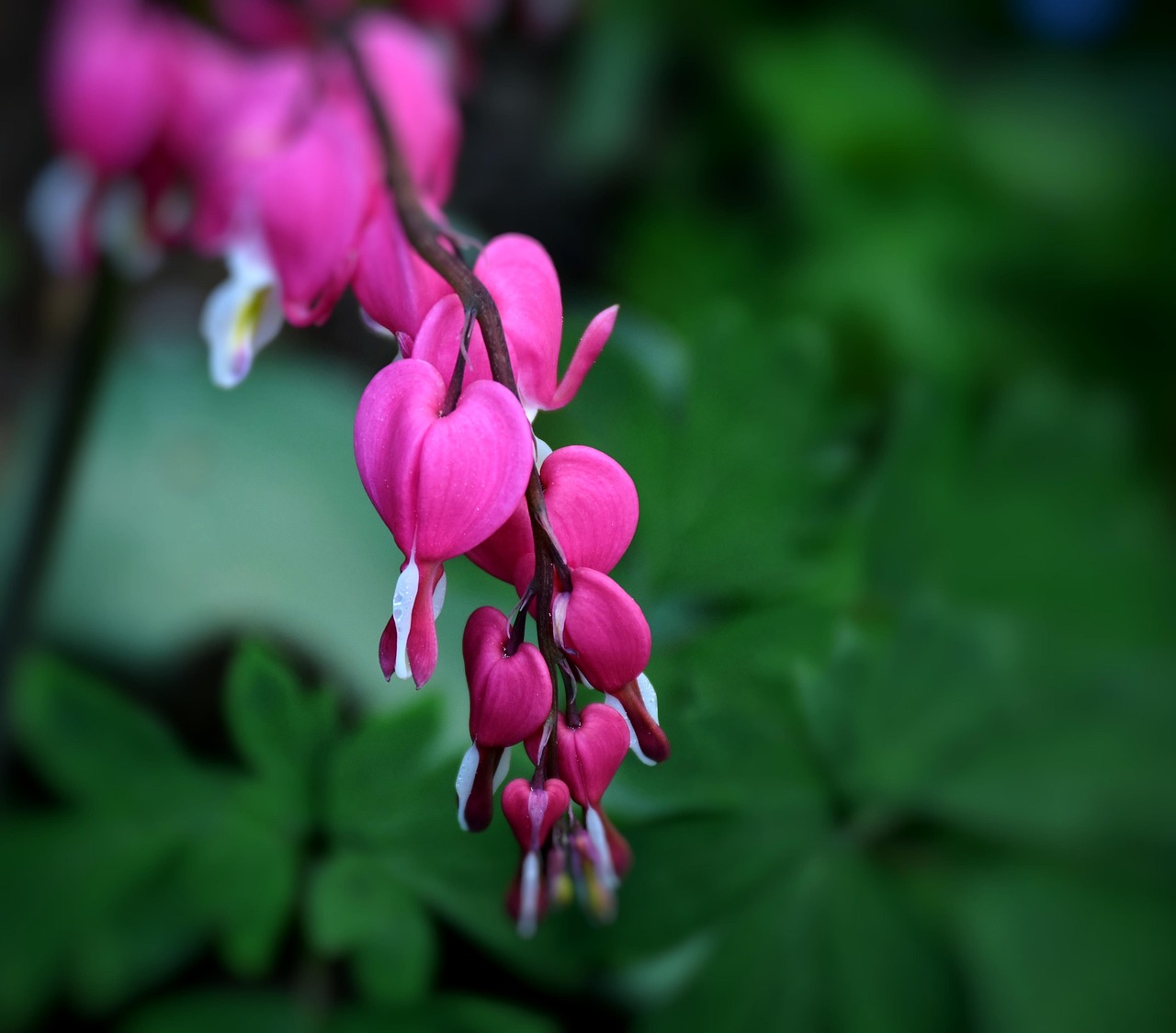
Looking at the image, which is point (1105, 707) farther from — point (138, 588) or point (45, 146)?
point (45, 146)

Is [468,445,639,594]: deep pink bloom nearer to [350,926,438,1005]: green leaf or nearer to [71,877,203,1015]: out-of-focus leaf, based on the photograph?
[350,926,438,1005]: green leaf

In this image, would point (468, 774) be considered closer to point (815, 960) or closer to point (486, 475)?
point (486, 475)

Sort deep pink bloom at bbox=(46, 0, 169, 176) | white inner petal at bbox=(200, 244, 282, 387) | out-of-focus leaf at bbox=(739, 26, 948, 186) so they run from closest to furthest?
white inner petal at bbox=(200, 244, 282, 387)
deep pink bloom at bbox=(46, 0, 169, 176)
out-of-focus leaf at bbox=(739, 26, 948, 186)

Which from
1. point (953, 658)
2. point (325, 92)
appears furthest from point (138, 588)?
point (953, 658)

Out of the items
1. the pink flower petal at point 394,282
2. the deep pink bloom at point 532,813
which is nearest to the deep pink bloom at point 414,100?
the pink flower petal at point 394,282

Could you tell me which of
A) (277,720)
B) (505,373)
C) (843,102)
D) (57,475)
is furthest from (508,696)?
(843,102)

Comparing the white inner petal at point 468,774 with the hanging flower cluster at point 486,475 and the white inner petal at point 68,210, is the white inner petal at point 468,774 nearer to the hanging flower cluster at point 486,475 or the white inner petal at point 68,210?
the hanging flower cluster at point 486,475

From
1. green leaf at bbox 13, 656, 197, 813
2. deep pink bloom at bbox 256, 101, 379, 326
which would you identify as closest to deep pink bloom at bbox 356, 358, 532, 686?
deep pink bloom at bbox 256, 101, 379, 326
